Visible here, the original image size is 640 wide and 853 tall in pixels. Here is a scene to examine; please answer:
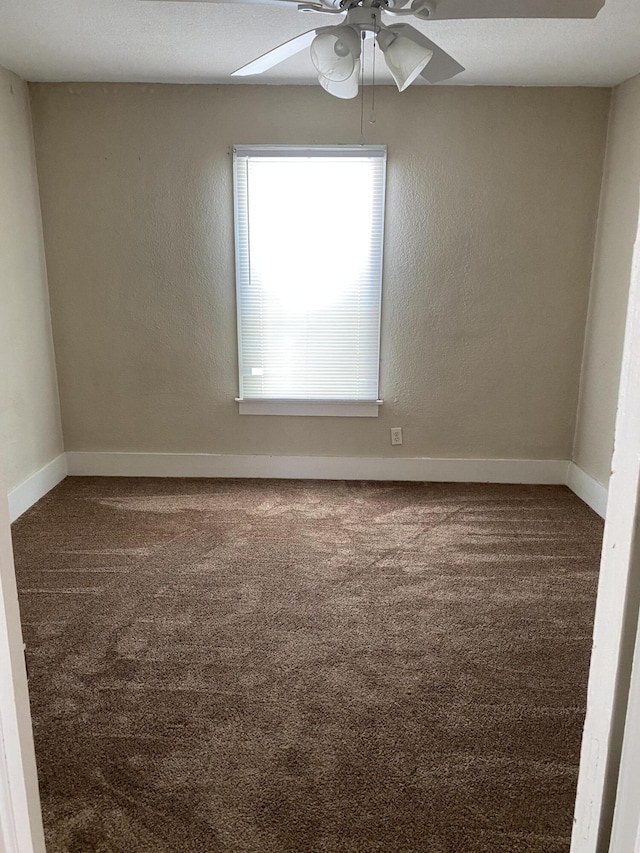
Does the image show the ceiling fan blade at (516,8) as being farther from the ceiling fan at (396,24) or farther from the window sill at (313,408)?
the window sill at (313,408)

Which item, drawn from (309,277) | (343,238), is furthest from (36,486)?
(343,238)

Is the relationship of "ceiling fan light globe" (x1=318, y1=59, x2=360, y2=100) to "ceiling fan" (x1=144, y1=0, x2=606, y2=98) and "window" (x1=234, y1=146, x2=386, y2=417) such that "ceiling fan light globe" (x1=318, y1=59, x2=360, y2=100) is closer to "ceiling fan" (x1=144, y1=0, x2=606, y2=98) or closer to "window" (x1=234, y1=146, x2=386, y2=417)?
"ceiling fan" (x1=144, y1=0, x2=606, y2=98)

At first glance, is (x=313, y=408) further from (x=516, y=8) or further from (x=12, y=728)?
(x=12, y=728)

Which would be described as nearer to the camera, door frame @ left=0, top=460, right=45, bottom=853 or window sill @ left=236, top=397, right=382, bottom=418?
door frame @ left=0, top=460, right=45, bottom=853

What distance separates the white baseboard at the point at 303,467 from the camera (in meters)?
4.32

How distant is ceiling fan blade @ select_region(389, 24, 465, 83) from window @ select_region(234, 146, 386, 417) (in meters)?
1.25

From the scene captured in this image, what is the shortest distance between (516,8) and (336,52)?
598 millimetres

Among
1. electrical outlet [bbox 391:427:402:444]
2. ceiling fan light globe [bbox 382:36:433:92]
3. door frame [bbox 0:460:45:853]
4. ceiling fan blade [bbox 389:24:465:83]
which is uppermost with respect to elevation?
ceiling fan blade [bbox 389:24:465:83]

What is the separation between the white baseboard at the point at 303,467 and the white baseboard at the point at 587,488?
0.44ft

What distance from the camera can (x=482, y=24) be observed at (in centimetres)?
278

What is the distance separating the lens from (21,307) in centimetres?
376

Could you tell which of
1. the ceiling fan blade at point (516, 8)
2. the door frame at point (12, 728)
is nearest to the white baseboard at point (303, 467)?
the ceiling fan blade at point (516, 8)

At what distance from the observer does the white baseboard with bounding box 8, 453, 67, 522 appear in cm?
367

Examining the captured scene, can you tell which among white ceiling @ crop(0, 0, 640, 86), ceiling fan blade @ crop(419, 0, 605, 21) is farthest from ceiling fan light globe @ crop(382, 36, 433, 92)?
white ceiling @ crop(0, 0, 640, 86)
